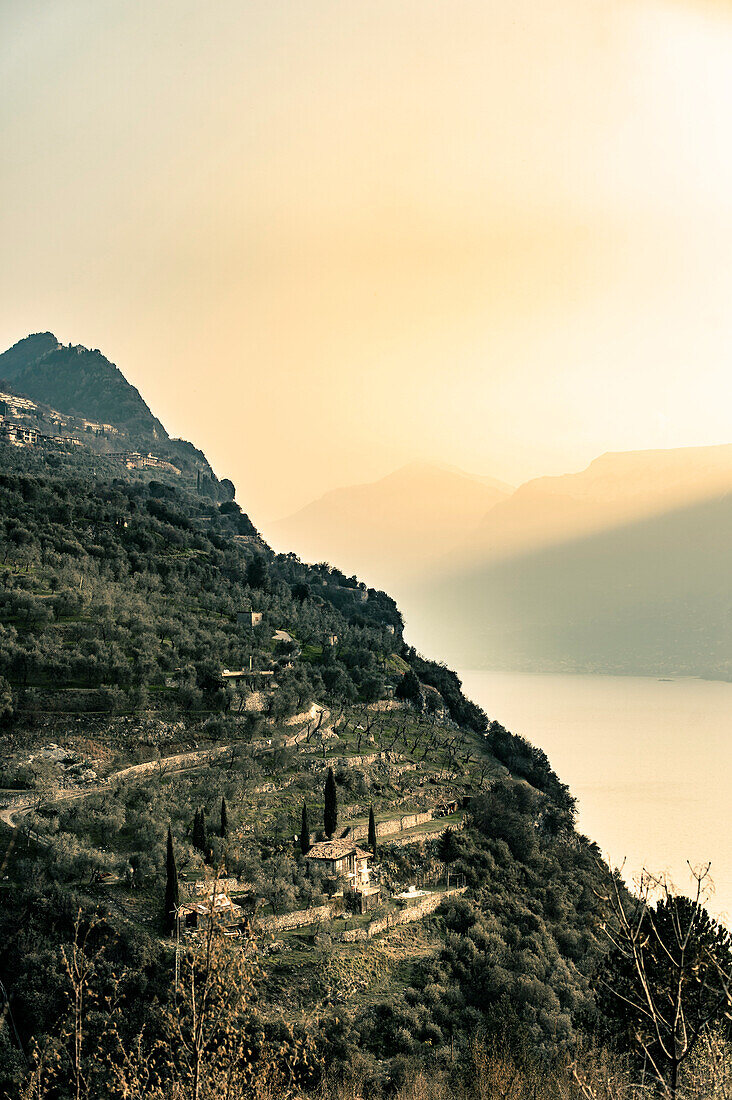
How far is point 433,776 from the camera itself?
39125 mm

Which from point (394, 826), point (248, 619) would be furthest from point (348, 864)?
point (248, 619)

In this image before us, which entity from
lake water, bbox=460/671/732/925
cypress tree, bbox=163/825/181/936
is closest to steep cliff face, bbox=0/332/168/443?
lake water, bbox=460/671/732/925

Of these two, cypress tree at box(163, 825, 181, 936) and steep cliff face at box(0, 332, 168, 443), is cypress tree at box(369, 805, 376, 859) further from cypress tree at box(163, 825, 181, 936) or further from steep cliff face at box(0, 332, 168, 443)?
steep cliff face at box(0, 332, 168, 443)

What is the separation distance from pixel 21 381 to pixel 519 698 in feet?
372

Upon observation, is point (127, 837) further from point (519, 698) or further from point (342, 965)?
point (519, 698)

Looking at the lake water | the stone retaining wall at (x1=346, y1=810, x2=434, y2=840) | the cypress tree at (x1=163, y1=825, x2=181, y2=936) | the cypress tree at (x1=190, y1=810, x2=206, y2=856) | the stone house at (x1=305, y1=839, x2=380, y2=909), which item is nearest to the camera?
the cypress tree at (x1=163, y1=825, x2=181, y2=936)

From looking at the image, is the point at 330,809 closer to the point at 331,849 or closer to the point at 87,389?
the point at 331,849

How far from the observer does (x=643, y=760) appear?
7369 cm

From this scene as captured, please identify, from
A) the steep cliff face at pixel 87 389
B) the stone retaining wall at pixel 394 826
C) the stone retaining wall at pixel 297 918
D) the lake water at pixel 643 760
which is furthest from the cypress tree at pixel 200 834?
the steep cliff face at pixel 87 389

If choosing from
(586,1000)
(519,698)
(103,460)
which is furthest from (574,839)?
(103,460)

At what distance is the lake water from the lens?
45.4 m

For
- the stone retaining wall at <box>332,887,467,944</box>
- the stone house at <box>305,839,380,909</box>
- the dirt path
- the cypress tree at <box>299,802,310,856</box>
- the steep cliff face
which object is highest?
the steep cliff face

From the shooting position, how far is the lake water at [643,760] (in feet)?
149

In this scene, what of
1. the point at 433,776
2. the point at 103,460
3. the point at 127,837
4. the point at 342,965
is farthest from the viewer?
the point at 103,460
